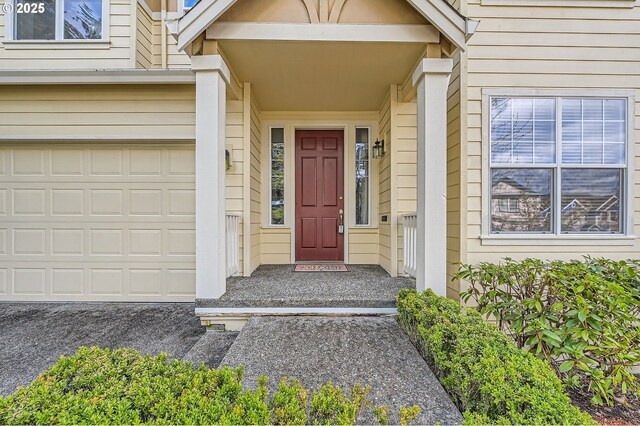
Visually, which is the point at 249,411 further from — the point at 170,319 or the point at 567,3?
the point at 567,3

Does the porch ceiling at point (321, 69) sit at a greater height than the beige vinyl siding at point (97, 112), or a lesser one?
greater

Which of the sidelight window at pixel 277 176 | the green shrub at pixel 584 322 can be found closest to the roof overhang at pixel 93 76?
the sidelight window at pixel 277 176

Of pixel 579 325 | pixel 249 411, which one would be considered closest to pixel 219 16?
pixel 249 411

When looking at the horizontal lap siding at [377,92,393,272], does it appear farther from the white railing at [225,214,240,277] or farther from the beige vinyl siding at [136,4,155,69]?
the beige vinyl siding at [136,4,155,69]

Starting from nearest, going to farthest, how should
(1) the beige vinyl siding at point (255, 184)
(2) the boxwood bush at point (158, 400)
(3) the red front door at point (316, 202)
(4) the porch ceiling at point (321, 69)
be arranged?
1. (2) the boxwood bush at point (158, 400)
2. (4) the porch ceiling at point (321, 69)
3. (1) the beige vinyl siding at point (255, 184)
4. (3) the red front door at point (316, 202)

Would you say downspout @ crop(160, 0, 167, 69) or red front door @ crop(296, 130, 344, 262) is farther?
red front door @ crop(296, 130, 344, 262)

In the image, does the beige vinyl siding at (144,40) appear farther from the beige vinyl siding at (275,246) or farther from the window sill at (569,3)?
the window sill at (569,3)

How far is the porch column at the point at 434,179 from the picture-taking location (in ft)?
9.49

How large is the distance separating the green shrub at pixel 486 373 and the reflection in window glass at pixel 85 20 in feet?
18.2

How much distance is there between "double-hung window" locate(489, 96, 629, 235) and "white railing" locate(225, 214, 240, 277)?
9.73ft

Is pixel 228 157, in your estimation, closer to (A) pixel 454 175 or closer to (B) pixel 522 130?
(A) pixel 454 175

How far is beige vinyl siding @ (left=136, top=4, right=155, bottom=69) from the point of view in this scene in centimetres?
442

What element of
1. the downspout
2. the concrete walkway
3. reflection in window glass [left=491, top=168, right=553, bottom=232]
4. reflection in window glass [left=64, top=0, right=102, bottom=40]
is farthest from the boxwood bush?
reflection in window glass [left=64, top=0, right=102, bottom=40]

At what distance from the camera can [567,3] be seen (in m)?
3.45
